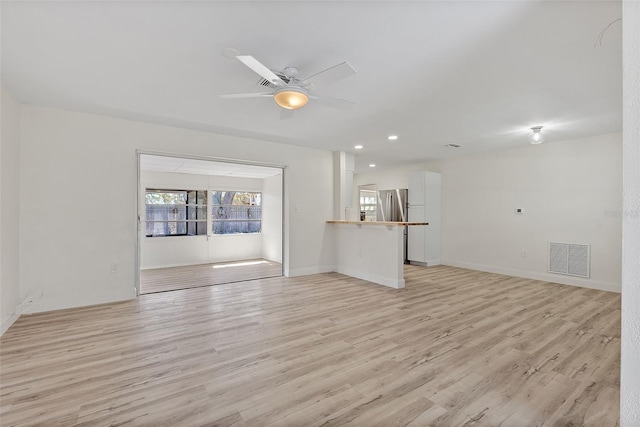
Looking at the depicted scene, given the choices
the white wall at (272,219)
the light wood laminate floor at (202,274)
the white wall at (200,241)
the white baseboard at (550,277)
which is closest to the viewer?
the white baseboard at (550,277)

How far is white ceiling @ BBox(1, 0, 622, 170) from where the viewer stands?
1.85 metres

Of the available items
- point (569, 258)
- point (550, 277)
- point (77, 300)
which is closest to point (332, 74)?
point (77, 300)

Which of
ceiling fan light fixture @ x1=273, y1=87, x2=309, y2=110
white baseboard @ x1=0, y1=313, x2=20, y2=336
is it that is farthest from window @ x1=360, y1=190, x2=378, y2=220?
white baseboard @ x1=0, y1=313, x2=20, y2=336

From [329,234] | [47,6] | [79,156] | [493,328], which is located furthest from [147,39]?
[329,234]

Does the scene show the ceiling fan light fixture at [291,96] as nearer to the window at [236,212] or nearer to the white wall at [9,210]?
the white wall at [9,210]

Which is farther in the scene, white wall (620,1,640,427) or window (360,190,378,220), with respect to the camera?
window (360,190,378,220)

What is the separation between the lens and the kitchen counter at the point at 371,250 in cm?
453

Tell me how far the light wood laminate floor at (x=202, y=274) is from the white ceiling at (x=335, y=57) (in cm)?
268

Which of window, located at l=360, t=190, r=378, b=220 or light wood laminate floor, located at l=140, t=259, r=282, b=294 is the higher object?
window, located at l=360, t=190, r=378, b=220

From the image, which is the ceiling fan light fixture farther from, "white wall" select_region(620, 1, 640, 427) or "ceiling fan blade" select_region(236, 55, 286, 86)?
"white wall" select_region(620, 1, 640, 427)

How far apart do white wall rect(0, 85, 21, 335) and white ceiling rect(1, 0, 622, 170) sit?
0.30 meters

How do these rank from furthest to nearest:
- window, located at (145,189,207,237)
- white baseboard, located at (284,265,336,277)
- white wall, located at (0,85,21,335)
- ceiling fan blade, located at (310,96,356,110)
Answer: window, located at (145,189,207,237)
white baseboard, located at (284,265,336,277)
white wall, located at (0,85,21,335)
ceiling fan blade, located at (310,96,356,110)

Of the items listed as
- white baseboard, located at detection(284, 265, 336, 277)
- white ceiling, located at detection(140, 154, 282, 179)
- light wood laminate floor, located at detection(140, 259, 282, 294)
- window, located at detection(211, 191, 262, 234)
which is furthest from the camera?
window, located at detection(211, 191, 262, 234)

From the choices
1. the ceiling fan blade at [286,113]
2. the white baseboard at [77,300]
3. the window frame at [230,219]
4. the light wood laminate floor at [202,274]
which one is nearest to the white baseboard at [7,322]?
the white baseboard at [77,300]
